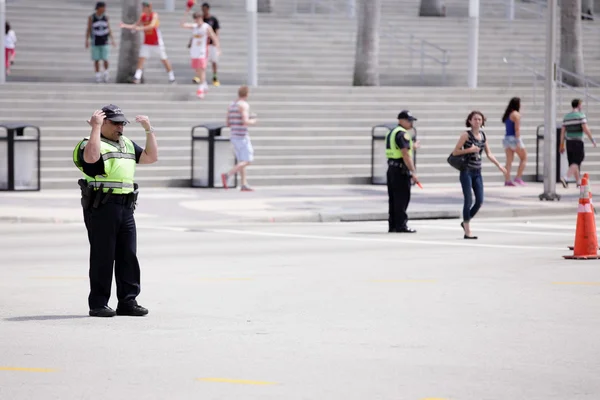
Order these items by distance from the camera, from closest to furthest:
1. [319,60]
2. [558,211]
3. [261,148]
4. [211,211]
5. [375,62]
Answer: [211,211], [558,211], [261,148], [375,62], [319,60]

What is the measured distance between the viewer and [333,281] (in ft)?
47.0

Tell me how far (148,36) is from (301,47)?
23.9 ft

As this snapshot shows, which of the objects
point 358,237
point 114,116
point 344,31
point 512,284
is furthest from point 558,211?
point 344,31

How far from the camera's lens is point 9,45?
111ft

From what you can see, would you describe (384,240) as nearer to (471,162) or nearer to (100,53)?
(471,162)

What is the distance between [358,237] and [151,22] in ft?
44.4

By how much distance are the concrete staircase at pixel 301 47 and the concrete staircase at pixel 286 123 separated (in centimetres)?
390

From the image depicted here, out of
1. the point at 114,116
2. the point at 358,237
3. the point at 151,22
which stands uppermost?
the point at 151,22

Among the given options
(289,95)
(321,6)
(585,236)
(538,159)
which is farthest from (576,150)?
(321,6)

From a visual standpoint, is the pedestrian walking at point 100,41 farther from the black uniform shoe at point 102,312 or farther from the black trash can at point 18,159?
the black uniform shoe at point 102,312

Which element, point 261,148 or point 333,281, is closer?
point 333,281

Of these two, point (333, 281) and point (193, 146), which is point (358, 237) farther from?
point (193, 146)

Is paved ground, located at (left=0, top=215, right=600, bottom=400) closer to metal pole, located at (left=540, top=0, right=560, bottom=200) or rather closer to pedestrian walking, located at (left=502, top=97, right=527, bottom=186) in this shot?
metal pole, located at (left=540, top=0, right=560, bottom=200)

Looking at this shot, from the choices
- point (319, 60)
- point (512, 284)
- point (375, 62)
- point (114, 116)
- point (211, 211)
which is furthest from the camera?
point (319, 60)
